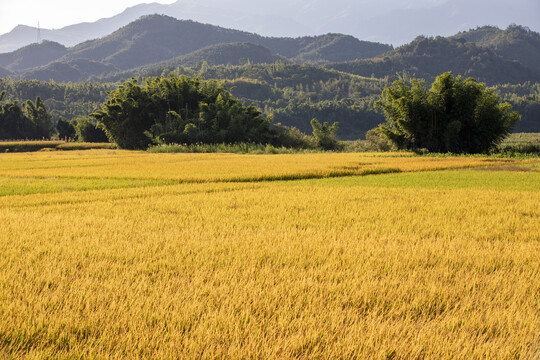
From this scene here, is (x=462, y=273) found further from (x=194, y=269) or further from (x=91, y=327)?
(x=91, y=327)

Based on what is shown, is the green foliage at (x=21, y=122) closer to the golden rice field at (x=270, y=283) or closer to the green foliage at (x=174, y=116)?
the green foliage at (x=174, y=116)

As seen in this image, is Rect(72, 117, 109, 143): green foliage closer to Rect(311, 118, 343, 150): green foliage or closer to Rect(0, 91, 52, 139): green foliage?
Rect(0, 91, 52, 139): green foliage

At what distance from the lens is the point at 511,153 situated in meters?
29.9

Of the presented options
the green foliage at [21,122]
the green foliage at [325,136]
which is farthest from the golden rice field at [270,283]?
the green foliage at [21,122]

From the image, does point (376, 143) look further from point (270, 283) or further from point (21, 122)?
point (21, 122)

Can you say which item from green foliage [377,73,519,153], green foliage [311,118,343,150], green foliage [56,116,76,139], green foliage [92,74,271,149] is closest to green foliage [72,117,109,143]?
green foliage [56,116,76,139]

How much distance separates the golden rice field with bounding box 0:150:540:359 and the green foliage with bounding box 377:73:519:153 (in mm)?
24872

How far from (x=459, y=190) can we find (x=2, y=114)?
220 ft

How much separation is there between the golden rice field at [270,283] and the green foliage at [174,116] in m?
33.8

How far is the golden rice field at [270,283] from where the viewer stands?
8.45 ft

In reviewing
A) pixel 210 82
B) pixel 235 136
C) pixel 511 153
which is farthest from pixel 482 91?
pixel 210 82

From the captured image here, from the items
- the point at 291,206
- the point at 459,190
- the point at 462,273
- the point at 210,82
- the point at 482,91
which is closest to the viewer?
the point at 462,273

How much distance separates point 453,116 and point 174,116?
2670cm

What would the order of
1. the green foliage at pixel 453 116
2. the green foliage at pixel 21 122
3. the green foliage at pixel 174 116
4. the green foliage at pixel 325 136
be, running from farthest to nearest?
the green foliage at pixel 21 122 → the green foliage at pixel 325 136 → the green foliage at pixel 174 116 → the green foliage at pixel 453 116
